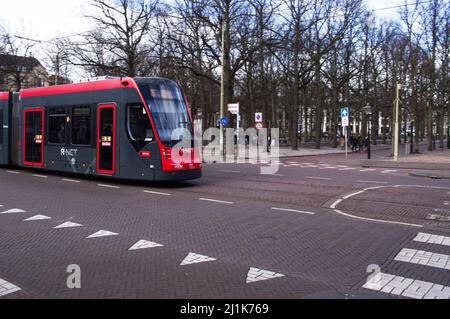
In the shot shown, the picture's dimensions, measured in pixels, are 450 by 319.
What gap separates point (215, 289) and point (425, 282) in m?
2.54

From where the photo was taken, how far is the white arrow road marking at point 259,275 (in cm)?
522

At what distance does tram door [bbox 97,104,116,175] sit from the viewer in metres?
14.0

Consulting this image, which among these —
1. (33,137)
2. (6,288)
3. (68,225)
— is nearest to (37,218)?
(68,225)

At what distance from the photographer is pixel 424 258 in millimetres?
6215

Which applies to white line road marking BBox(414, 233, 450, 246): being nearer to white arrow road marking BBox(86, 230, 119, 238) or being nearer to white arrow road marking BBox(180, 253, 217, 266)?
white arrow road marking BBox(180, 253, 217, 266)

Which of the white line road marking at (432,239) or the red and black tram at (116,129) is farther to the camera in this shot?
the red and black tram at (116,129)

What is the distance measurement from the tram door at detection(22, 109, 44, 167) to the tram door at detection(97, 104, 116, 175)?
3.82 meters

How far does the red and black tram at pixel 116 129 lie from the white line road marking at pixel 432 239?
7.67 metres

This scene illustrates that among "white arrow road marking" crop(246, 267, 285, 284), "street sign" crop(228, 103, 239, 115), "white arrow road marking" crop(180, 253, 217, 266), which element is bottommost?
"white arrow road marking" crop(246, 267, 285, 284)

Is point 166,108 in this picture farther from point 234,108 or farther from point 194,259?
point 234,108

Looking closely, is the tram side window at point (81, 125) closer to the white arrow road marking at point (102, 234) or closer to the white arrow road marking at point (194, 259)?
the white arrow road marking at point (102, 234)

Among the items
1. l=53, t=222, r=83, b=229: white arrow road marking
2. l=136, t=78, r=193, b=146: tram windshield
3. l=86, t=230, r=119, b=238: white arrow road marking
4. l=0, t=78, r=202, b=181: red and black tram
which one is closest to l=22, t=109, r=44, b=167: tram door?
l=0, t=78, r=202, b=181: red and black tram

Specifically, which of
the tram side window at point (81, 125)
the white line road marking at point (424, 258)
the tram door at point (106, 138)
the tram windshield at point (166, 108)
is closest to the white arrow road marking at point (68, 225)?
the tram windshield at point (166, 108)
